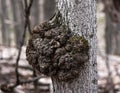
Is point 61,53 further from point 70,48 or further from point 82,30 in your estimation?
point 82,30

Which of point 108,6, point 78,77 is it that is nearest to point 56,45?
point 78,77

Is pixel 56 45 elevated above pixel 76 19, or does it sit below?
below

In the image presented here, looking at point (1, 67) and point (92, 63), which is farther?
point (1, 67)

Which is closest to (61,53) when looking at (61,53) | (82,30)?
(61,53)

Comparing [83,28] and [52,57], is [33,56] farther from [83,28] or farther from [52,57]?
[83,28]

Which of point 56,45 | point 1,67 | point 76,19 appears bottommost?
point 1,67
